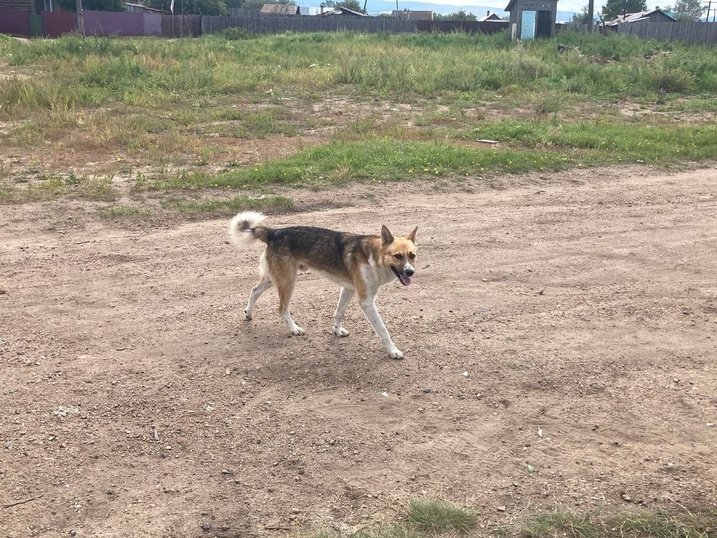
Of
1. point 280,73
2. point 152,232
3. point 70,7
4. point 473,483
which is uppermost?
point 70,7

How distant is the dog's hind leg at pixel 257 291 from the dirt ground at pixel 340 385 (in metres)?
0.10

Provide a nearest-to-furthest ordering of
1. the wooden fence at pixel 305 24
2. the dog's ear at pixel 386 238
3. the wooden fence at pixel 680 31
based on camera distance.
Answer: the dog's ear at pixel 386 238 < the wooden fence at pixel 680 31 < the wooden fence at pixel 305 24

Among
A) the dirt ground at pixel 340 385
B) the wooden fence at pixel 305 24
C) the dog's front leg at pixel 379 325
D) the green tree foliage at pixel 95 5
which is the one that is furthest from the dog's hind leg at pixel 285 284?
the green tree foliage at pixel 95 5

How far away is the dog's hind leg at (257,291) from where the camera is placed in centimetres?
575

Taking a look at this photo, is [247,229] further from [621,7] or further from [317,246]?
[621,7]

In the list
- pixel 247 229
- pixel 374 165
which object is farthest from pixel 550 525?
pixel 374 165

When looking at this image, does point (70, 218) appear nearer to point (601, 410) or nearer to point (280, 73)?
point (601, 410)

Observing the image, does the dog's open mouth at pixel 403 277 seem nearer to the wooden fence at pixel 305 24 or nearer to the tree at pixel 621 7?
the wooden fence at pixel 305 24

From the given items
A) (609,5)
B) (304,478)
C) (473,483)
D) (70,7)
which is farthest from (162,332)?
(609,5)

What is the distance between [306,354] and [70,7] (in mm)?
52180

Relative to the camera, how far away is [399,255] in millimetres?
5047

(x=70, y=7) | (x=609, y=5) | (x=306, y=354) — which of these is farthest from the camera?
(x=609, y=5)

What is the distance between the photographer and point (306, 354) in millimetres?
5355

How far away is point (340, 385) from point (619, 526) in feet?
6.67
